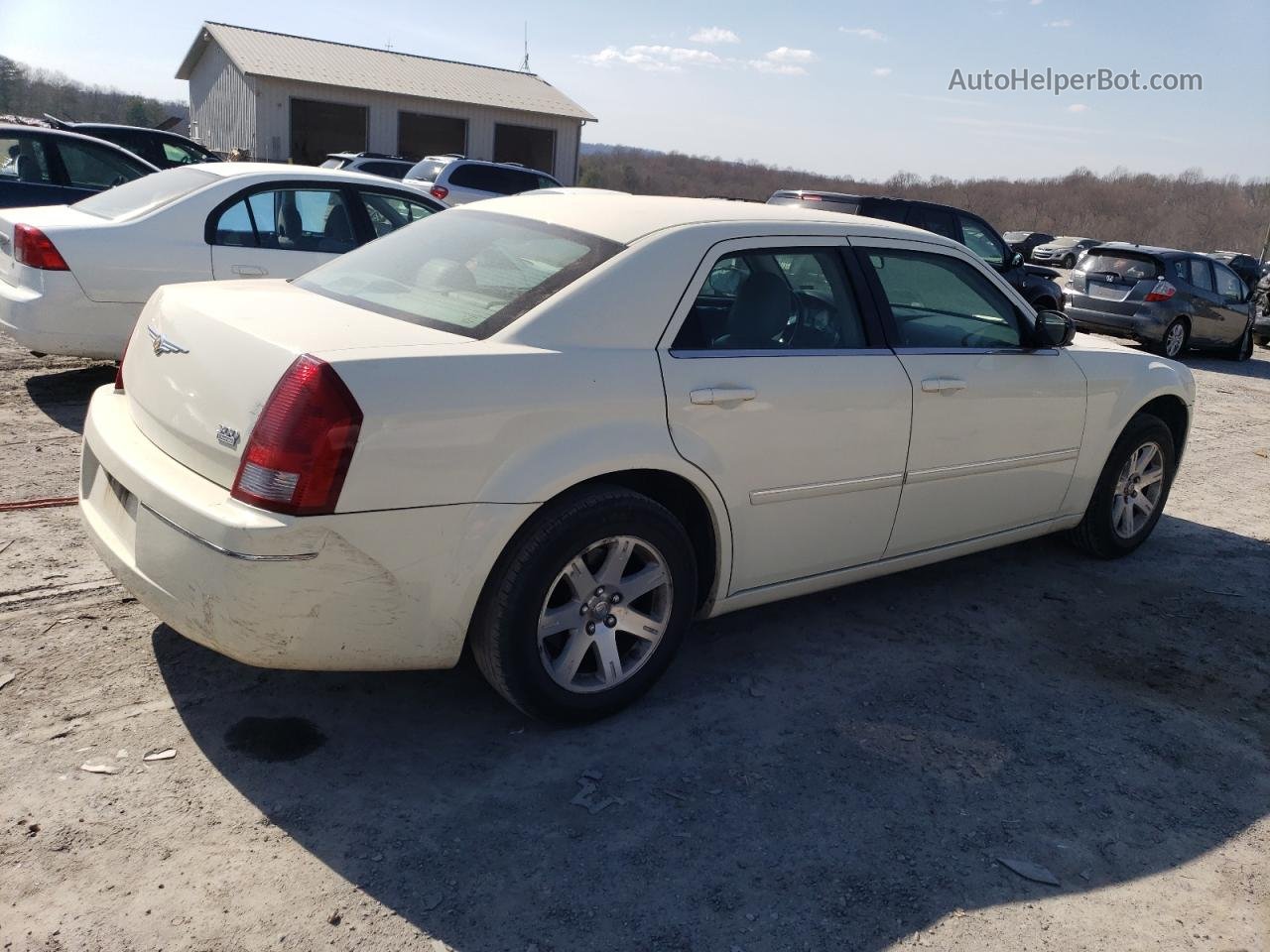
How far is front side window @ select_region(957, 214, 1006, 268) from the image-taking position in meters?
14.2

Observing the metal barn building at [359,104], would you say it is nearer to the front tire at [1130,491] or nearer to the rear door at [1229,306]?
the rear door at [1229,306]

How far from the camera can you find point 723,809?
319cm

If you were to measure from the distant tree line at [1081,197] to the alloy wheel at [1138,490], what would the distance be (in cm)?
6172

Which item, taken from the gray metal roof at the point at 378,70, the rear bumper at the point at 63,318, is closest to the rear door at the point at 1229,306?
the rear bumper at the point at 63,318

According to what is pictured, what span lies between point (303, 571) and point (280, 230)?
5098 millimetres

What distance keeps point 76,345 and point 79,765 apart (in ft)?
14.1

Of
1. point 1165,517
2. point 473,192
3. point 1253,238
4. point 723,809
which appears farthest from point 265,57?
point 1253,238

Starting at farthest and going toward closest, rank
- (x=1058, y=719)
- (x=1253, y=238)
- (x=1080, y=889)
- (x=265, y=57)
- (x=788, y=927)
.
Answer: (x=1253, y=238)
(x=265, y=57)
(x=1058, y=719)
(x=1080, y=889)
(x=788, y=927)

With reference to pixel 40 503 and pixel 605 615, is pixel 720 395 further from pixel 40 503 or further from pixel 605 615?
pixel 40 503

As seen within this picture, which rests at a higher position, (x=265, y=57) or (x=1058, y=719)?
(x=265, y=57)

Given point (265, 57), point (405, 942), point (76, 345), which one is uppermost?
point (265, 57)

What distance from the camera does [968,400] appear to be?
443cm

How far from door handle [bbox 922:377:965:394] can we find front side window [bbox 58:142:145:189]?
348 inches

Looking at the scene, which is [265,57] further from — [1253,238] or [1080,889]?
[1253,238]
